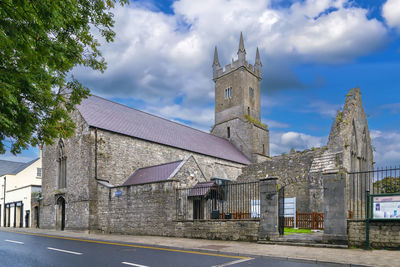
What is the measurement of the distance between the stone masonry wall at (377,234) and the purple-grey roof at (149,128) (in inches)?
715

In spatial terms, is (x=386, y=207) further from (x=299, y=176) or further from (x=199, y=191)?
(x=299, y=176)

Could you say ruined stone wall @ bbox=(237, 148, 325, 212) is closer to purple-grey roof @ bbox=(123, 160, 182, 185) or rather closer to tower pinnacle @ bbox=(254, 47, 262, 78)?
purple-grey roof @ bbox=(123, 160, 182, 185)

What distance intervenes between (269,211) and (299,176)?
12417 mm

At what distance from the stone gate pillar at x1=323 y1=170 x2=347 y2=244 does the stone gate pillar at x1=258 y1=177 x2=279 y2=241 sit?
1.93 meters

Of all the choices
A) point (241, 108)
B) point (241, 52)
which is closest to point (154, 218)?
point (241, 108)

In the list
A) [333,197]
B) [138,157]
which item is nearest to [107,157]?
[138,157]

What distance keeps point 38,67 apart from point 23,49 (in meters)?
1.13

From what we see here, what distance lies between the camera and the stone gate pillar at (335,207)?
37.8 feet

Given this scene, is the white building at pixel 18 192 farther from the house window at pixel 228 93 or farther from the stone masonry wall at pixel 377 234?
the stone masonry wall at pixel 377 234

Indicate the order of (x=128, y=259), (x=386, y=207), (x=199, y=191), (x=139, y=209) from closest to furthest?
(x=128, y=259), (x=386, y=207), (x=199, y=191), (x=139, y=209)

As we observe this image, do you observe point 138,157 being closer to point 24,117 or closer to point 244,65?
point 24,117

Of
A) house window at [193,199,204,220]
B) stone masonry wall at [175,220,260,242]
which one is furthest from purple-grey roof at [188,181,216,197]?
house window at [193,199,204,220]

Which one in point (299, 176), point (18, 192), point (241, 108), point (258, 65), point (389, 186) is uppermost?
point (258, 65)

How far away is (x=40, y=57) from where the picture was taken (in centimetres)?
692
